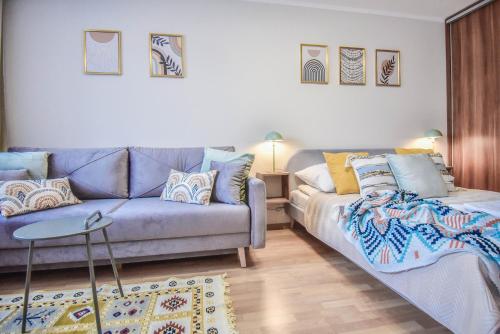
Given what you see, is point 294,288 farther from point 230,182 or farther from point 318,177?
point 318,177

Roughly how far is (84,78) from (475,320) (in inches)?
133

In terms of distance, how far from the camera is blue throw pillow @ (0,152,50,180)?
2.22 metres

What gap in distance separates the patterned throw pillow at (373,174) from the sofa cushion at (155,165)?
1434 millimetres

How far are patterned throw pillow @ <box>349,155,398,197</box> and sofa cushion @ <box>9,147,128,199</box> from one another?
2046 millimetres

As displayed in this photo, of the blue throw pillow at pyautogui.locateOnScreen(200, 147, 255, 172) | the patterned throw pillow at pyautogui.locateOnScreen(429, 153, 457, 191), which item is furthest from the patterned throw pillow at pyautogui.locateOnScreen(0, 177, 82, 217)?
the patterned throw pillow at pyautogui.locateOnScreen(429, 153, 457, 191)

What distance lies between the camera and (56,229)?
1.31m

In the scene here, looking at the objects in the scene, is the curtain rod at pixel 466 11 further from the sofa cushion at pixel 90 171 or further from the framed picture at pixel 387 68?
the sofa cushion at pixel 90 171

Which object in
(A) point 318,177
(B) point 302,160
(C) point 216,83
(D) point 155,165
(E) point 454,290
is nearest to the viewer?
(E) point 454,290

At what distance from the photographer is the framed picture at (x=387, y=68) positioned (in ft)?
11.0

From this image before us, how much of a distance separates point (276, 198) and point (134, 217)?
159 centimetres

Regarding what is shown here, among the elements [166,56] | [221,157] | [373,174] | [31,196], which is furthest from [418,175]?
[31,196]

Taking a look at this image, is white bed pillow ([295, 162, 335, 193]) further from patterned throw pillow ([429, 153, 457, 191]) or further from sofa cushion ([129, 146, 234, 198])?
sofa cushion ([129, 146, 234, 198])

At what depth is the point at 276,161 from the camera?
10.4 feet

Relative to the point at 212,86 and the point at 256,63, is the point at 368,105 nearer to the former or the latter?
the point at 256,63
